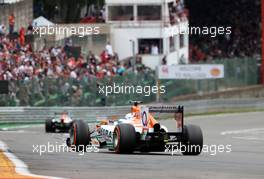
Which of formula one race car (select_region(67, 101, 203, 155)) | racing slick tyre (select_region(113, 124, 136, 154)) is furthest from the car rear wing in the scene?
racing slick tyre (select_region(113, 124, 136, 154))

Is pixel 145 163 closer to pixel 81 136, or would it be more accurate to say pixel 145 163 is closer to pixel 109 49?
pixel 81 136

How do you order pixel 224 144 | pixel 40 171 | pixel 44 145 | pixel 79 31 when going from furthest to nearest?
pixel 79 31 → pixel 224 144 → pixel 44 145 → pixel 40 171

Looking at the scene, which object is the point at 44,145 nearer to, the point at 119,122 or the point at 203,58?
the point at 119,122

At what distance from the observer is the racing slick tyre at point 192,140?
1916cm

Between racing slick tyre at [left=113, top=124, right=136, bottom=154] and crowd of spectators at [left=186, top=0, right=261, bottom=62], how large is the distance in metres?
38.2

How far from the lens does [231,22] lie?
60281 millimetres

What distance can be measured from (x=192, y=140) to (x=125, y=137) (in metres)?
1.30

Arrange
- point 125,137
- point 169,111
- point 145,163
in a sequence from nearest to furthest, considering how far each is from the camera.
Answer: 1. point 145,163
2. point 169,111
3. point 125,137

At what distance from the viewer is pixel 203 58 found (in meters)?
55.2

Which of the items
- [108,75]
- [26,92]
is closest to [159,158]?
[26,92]

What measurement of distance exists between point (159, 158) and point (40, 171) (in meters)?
4.03

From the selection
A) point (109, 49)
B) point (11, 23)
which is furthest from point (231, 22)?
point (11, 23)

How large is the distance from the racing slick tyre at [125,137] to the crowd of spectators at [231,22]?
125ft

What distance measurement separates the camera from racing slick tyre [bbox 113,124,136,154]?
1894 centimetres
